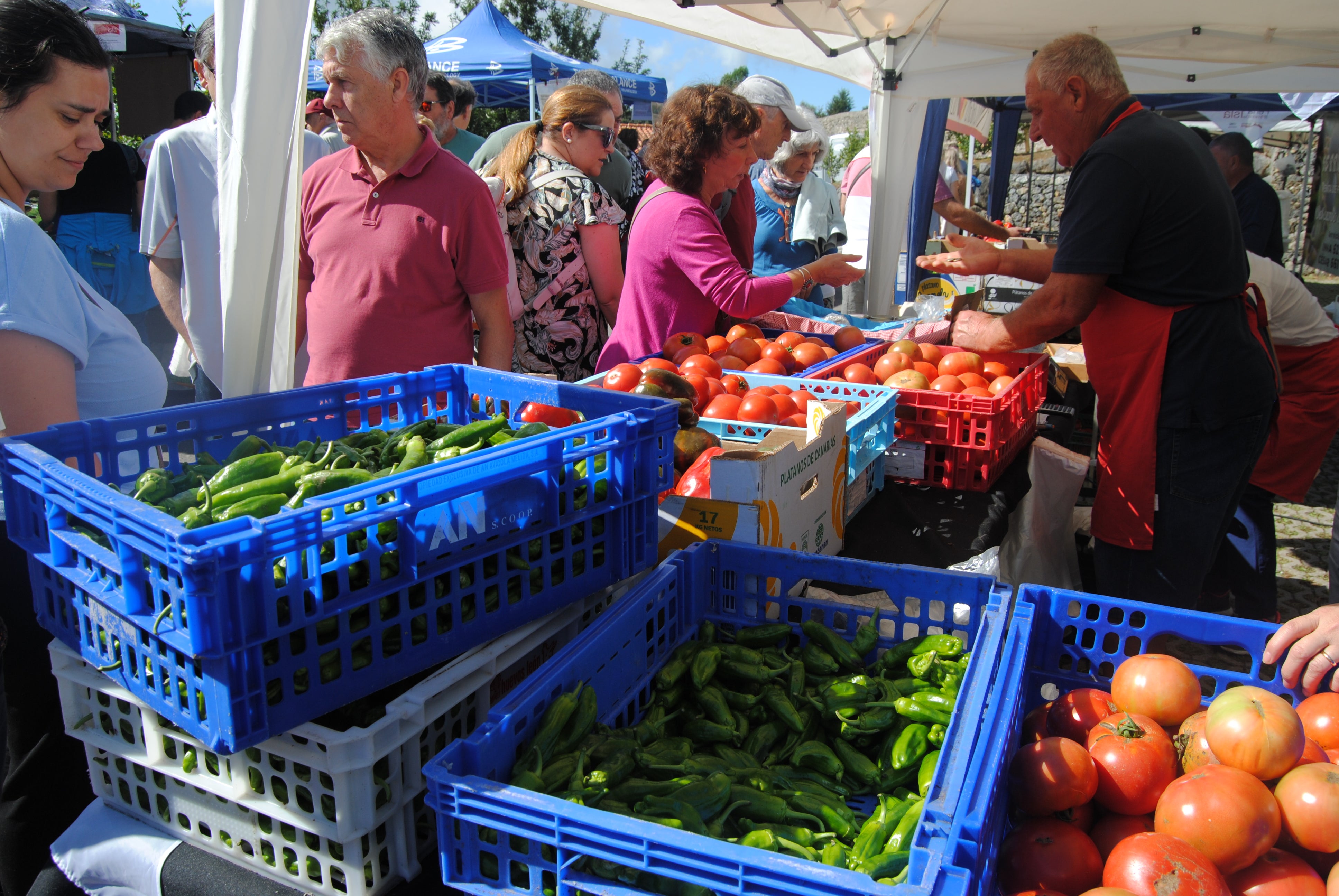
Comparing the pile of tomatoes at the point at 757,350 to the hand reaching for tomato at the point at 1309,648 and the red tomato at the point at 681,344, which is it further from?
the hand reaching for tomato at the point at 1309,648

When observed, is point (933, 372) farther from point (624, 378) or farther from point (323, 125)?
point (323, 125)

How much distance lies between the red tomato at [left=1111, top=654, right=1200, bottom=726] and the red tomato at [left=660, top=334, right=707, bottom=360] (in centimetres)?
219

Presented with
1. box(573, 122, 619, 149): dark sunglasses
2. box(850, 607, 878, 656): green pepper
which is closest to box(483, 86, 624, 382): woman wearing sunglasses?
box(573, 122, 619, 149): dark sunglasses

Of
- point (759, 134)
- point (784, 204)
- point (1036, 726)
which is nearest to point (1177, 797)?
point (1036, 726)

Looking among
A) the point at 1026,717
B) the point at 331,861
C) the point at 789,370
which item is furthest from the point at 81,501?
the point at 789,370

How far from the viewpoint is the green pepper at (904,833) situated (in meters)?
1.34

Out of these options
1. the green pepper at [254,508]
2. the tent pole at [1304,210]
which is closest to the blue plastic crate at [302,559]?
the green pepper at [254,508]

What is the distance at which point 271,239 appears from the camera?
2203 millimetres

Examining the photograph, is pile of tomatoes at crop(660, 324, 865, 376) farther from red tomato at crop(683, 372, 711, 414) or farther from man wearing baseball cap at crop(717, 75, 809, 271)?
man wearing baseball cap at crop(717, 75, 809, 271)

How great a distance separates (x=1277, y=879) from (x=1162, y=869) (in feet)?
0.78

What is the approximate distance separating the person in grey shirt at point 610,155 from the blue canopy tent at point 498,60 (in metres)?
7.73

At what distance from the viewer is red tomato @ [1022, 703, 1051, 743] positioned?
1.70 metres

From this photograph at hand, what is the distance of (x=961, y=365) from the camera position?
3.70 m

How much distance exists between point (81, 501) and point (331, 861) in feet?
2.06
